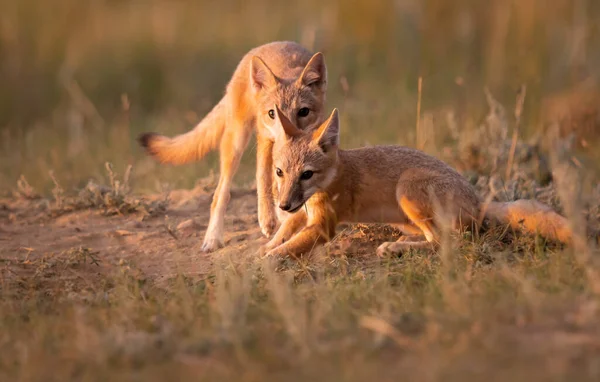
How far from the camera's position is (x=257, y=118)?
20.2 feet

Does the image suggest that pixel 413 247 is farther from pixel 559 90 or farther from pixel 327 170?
pixel 559 90

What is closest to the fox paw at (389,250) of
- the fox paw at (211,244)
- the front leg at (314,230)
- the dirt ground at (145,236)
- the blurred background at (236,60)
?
the dirt ground at (145,236)

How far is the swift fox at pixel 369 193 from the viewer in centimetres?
493

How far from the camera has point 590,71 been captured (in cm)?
879

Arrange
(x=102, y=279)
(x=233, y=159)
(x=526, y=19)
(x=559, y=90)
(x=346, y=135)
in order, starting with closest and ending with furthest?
(x=102, y=279), (x=233, y=159), (x=346, y=135), (x=559, y=90), (x=526, y=19)

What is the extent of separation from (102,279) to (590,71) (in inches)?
244

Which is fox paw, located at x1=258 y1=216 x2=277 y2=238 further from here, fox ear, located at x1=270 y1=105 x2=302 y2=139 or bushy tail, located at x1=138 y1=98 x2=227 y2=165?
bushy tail, located at x1=138 y1=98 x2=227 y2=165

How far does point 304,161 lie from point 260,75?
1371 millimetres

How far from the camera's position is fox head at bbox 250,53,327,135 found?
5945mm

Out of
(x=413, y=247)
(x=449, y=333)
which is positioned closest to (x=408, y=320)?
(x=449, y=333)

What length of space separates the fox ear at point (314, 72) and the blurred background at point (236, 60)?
52.1 inches

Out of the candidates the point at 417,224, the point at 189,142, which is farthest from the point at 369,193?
the point at 189,142

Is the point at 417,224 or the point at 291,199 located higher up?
the point at 291,199

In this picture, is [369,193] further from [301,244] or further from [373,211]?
[301,244]
